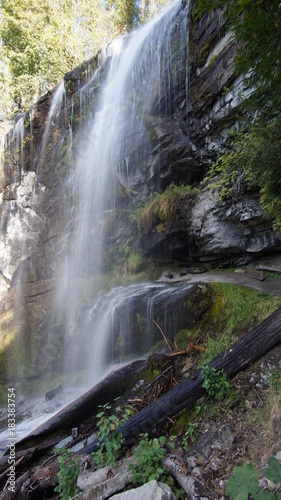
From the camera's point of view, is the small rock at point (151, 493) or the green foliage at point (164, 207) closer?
the small rock at point (151, 493)

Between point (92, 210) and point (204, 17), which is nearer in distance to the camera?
point (204, 17)

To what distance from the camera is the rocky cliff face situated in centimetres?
721

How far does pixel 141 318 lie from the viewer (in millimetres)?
5922

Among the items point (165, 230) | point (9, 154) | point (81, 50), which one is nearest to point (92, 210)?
point (165, 230)

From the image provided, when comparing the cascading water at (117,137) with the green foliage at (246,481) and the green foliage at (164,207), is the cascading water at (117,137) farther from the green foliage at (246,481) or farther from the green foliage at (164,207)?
the green foliage at (246,481)

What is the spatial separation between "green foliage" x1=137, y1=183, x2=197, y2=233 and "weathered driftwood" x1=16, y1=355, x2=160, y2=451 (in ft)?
14.1

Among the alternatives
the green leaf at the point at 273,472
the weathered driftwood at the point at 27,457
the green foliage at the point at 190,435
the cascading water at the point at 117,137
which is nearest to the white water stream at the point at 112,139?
the cascading water at the point at 117,137

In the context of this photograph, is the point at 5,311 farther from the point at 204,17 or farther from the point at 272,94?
the point at 204,17

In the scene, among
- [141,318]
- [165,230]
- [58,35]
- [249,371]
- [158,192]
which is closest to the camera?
[249,371]

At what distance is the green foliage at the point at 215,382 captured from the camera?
324cm

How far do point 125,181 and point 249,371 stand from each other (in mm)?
7296

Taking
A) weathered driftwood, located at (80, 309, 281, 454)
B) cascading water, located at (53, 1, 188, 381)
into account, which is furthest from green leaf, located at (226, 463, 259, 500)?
cascading water, located at (53, 1, 188, 381)

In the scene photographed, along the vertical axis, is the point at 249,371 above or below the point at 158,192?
below

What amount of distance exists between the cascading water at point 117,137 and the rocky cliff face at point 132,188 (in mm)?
125
